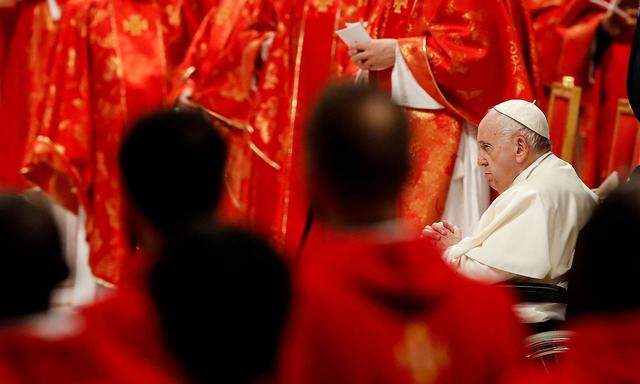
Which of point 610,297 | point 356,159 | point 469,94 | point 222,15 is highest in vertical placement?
point 222,15

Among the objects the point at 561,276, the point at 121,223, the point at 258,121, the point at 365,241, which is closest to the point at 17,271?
the point at 365,241

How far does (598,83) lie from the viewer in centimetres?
646

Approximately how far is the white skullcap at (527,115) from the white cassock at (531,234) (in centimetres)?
18

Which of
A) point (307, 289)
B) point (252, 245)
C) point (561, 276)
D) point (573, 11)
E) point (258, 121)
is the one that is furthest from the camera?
point (573, 11)

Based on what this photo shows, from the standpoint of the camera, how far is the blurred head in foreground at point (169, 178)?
7.52 ft

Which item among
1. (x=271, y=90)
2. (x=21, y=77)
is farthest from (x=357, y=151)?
(x=21, y=77)

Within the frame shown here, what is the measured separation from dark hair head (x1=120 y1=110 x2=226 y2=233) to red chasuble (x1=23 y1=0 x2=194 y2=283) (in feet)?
13.9

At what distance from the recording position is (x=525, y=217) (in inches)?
161

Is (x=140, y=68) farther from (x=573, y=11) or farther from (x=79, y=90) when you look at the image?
(x=573, y=11)

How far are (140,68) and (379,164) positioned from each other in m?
4.60

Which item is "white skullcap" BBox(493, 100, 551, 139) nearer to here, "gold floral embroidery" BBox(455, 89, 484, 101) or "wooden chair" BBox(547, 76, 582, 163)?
"gold floral embroidery" BBox(455, 89, 484, 101)

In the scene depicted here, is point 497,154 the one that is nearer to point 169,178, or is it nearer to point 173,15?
point 169,178

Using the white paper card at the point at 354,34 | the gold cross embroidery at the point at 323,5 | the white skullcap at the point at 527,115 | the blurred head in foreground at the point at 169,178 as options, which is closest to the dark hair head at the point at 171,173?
the blurred head in foreground at the point at 169,178

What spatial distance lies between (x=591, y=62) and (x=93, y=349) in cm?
487
